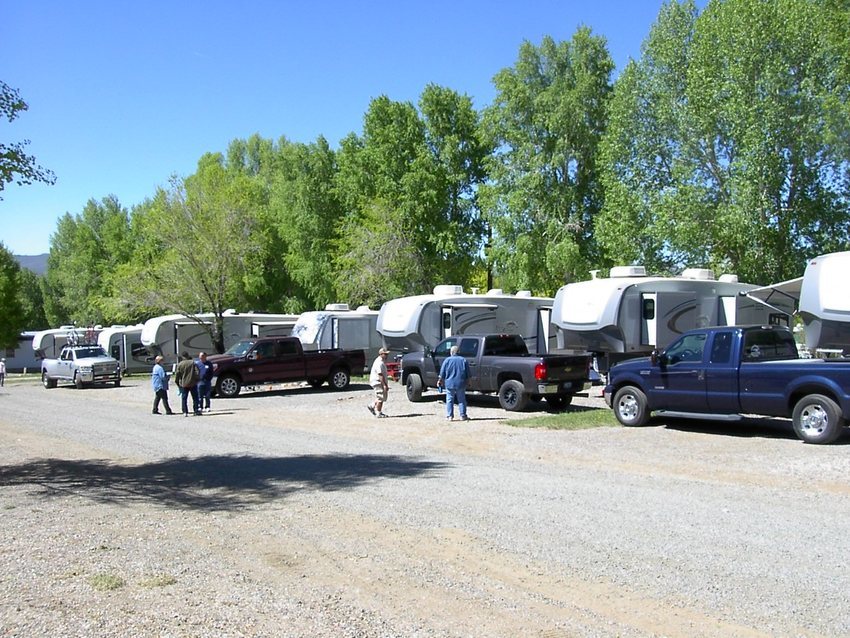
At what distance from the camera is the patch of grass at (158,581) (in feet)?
19.4

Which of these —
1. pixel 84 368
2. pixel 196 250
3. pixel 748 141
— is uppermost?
pixel 748 141

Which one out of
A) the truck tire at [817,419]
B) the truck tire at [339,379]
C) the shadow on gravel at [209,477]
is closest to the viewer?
the shadow on gravel at [209,477]

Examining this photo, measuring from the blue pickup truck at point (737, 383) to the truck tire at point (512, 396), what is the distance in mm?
2371

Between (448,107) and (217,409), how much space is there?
83.0 ft

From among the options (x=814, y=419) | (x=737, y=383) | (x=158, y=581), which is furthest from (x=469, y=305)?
(x=158, y=581)

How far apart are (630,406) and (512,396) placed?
3495mm

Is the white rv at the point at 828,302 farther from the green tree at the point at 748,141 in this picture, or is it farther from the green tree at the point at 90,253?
the green tree at the point at 90,253

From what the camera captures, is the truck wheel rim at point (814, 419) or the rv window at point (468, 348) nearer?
the truck wheel rim at point (814, 419)

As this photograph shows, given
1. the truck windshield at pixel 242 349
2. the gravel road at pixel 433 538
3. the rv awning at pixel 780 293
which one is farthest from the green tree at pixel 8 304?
the rv awning at pixel 780 293

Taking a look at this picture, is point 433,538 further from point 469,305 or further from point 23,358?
point 23,358

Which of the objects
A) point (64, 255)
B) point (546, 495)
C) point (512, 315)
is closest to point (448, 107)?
point (512, 315)

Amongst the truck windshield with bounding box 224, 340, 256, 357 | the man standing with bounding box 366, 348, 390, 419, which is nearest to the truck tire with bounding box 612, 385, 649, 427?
the man standing with bounding box 366, 348, 390, 419

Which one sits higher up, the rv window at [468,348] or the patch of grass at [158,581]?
the rv window at [468,348]

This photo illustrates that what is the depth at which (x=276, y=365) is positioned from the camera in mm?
25891
